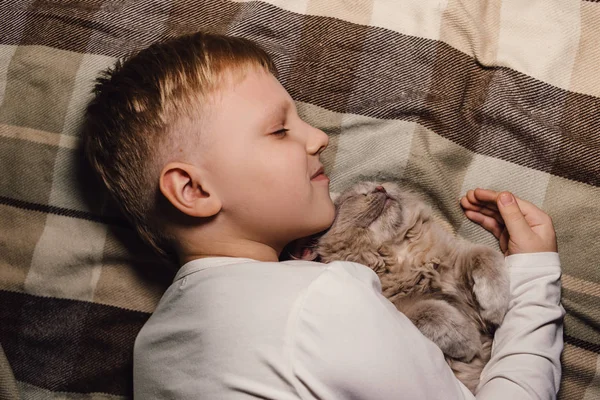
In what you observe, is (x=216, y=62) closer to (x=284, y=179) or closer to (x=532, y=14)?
(x=284, y=179)

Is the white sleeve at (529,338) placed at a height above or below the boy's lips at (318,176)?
below

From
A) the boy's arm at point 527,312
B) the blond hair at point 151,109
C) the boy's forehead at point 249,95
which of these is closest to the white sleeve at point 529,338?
the boy's arm at point 527,312

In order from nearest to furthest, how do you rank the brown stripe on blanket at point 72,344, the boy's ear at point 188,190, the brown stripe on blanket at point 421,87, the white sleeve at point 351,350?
the white sleeve at point 351,350
the boy's ear at point 188,190
the brown stripe on blanket at point 421,87
the brown stripe on blanket at point 72,344

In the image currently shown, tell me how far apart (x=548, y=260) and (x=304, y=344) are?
2.33ft

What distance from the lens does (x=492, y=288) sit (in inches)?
57.8

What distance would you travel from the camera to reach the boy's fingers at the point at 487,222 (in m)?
1.64

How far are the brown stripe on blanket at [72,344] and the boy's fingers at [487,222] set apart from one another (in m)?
1.00

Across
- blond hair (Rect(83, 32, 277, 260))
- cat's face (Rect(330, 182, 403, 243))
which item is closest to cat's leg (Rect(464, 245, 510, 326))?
cat's face (Rect(330, 182, 403, 243))

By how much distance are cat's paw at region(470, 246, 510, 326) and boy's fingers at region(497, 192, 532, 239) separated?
0.10 meters

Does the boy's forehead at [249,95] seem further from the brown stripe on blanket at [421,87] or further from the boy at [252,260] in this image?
the brown stripe on blanket at [421,87]

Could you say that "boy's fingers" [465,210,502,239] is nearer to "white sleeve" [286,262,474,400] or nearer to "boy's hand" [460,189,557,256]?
"boy's hand" [460,189,557,256]

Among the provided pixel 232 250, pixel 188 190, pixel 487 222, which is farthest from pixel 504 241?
pixel 188 190

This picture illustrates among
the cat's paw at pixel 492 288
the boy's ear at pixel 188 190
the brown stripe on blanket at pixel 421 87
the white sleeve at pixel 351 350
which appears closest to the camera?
the white sleeve at pixel 351 350

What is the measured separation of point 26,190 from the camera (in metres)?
1.76
